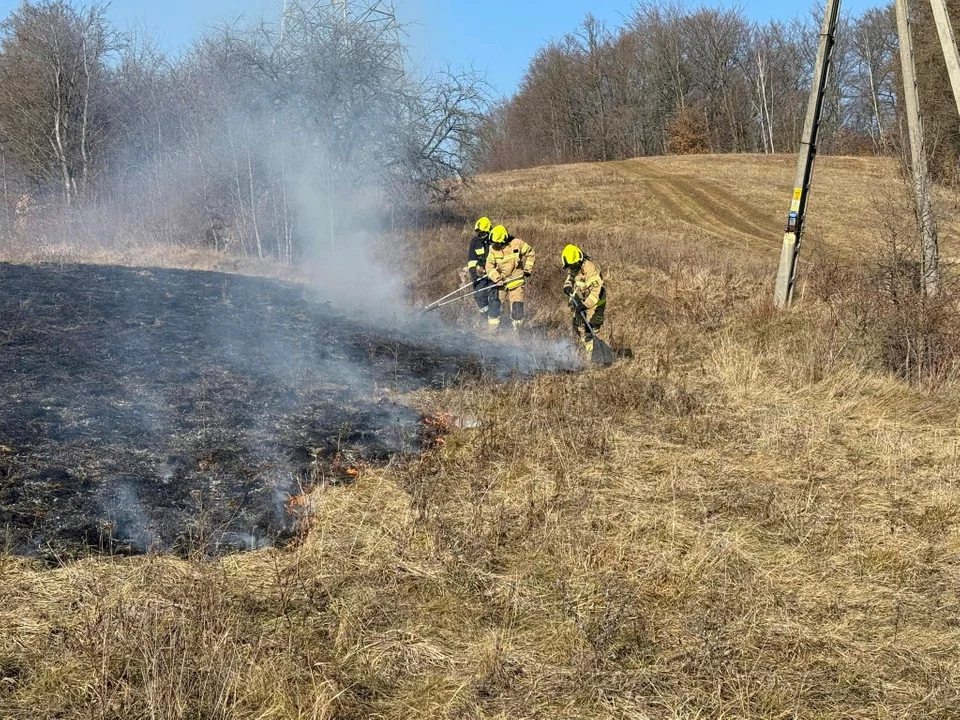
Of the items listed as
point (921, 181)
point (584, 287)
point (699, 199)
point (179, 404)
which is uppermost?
point (699, 199)

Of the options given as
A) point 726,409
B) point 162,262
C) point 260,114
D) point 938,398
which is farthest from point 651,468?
point 260,114

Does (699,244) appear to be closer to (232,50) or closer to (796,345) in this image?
(796,345)

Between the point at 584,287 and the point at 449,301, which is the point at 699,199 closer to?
the point at 449,301

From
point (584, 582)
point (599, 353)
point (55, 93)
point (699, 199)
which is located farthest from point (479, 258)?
point (699, 199)

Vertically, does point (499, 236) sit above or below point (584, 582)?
above

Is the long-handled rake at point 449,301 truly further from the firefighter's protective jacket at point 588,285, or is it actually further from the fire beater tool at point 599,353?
the fire beater tool at point 599,353

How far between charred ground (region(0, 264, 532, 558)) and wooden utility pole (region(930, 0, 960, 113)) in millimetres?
5643

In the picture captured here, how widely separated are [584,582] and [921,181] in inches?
313

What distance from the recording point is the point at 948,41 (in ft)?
24.6

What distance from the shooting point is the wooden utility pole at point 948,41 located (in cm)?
739

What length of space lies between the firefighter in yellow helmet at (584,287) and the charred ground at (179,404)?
59.5 inches

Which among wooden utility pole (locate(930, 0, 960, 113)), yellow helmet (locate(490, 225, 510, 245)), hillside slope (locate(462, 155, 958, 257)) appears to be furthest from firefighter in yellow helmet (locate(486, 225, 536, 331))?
hillside slope (locate(462, 155, 958, 257))

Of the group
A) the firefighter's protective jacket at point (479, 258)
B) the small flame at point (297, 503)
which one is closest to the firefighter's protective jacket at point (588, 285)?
the firefighter's protective jacket at point (479, 258)

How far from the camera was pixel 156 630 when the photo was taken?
3.41m
